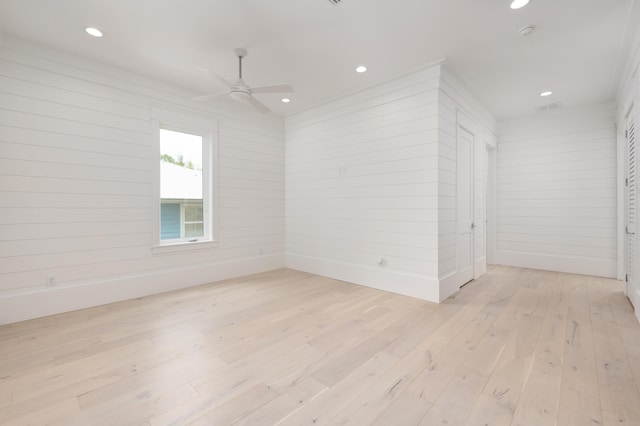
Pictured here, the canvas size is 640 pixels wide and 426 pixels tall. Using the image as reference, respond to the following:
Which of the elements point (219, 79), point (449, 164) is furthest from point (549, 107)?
point (219, 79)

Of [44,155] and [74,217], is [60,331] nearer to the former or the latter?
[74,217]

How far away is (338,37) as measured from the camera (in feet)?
10.00

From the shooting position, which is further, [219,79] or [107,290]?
[107,290]

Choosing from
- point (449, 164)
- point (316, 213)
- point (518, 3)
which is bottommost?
point (316, 213)

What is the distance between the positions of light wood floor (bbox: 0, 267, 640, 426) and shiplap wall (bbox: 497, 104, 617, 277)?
5.59ft

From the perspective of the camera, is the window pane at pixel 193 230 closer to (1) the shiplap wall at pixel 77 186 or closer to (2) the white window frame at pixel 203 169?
(2) the white window frame at pixel 203 169

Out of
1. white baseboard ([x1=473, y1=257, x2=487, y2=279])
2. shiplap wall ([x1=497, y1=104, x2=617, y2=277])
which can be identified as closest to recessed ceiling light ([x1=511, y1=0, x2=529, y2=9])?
white baseboard ([x1=473, y1=257, x2=487, y2=279])

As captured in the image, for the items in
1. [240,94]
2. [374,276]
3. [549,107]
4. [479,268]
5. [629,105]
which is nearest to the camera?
[240,94]

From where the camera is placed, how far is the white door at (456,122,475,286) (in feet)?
13.7

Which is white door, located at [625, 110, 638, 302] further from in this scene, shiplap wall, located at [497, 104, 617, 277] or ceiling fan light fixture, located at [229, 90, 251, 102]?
ceiling fan light fixture, located at [229, 90, 251, 102]

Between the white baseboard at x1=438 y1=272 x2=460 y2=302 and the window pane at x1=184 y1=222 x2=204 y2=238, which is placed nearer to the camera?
the white baseboard at x1=438 y1=272 x2=460 y2=302

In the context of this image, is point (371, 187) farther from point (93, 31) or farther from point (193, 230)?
point (93, 31)

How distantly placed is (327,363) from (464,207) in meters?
3.33

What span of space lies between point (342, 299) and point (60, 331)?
3042mm
